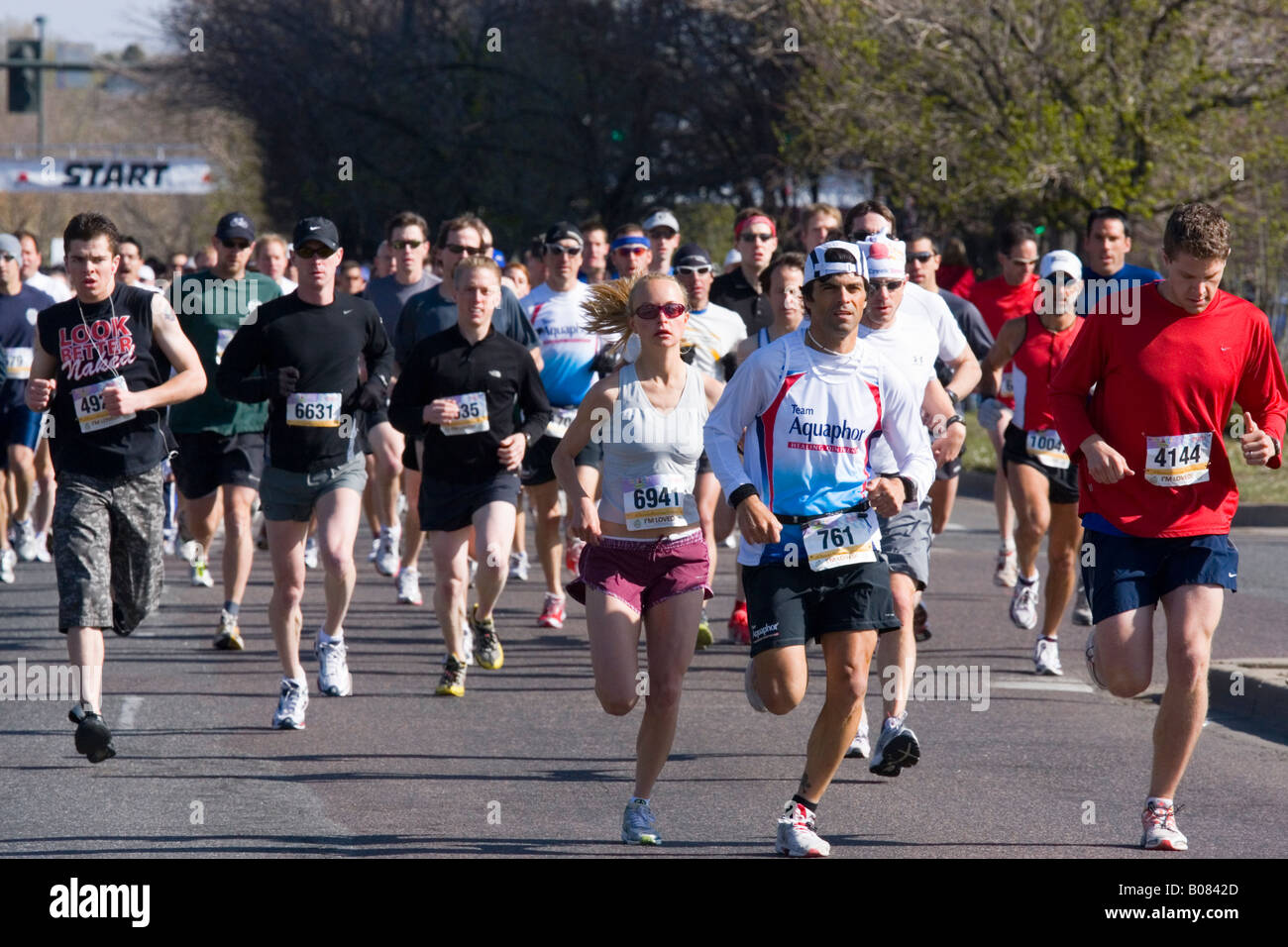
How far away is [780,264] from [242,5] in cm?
3261

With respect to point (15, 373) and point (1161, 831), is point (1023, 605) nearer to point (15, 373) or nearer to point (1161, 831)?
point (1161, 831)

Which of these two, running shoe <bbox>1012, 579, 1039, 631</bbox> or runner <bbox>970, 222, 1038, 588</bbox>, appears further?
runner <bbox>970, 222, 1038, 588</bbox>

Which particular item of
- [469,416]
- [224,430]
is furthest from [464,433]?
[224,430]

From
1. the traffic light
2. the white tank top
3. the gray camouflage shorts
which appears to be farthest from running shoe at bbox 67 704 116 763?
the traffic light

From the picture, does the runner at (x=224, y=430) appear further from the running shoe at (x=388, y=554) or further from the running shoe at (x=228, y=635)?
the running shoe at (x=388, y=554)

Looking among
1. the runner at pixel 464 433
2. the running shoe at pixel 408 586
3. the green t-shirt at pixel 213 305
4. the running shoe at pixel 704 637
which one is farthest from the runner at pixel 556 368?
the runner at pixel 464 433

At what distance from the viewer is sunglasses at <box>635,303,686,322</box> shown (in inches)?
267

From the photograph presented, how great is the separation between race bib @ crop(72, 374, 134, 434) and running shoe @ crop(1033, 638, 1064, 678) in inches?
185

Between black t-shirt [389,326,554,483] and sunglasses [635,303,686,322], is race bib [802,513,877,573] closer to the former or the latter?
sunglasses [635,303,686,322]

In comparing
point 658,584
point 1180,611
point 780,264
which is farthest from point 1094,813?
point 780,264

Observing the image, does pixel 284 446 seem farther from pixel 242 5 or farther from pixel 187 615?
pixel 242 5

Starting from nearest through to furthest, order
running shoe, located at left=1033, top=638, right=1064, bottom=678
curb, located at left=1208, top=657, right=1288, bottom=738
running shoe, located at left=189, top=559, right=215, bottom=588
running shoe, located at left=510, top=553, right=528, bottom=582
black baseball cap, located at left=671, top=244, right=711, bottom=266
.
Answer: curb, located at left=1208, top=657, right=1288, bottom=738
running shoe, located at left=1033, top=638, right=1064, bottom=678
black baseball cap, located at left=671, top=244, right=711, bottom=266
running shoe, located at left=189, top=559, right=215, bottom=588
running shoe, located at left=510, top=553, right=528, bottom=582

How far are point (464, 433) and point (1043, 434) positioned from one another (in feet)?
10.1

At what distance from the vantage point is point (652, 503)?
268 inches
